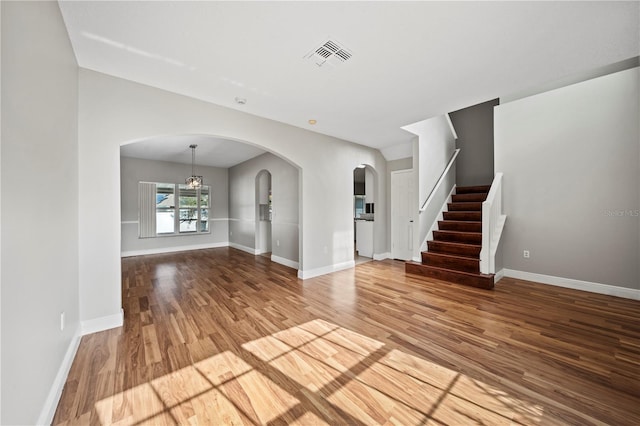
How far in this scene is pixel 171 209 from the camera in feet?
24.8

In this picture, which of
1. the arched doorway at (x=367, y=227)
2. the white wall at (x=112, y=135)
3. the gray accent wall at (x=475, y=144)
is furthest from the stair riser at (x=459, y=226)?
the white wall at (x=112, y=135)

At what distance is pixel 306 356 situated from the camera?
2109 mm

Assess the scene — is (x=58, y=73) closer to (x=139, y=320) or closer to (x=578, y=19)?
(x=139, y=320)

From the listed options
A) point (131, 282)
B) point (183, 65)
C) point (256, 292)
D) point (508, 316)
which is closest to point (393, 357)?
Result: point (508, 316)

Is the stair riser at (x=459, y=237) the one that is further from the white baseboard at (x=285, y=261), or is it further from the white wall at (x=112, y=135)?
the white wall at (x=112, y=135)

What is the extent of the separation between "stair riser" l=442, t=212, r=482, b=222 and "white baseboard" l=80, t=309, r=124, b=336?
5.89 meters

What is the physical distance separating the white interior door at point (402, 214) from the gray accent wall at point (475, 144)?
1.86 meters

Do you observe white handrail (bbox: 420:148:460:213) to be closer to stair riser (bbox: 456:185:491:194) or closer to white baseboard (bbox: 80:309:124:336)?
stair riser (bbox: 456:185:491:194)

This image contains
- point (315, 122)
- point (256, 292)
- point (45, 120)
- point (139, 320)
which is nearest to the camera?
point (45, 120)

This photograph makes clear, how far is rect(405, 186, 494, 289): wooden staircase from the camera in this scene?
407cm

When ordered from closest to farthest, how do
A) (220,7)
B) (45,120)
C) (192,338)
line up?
(45,120)
(220,7)
(192,338)

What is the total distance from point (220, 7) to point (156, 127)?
1.73 metres

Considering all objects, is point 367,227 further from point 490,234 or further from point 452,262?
point 490,234

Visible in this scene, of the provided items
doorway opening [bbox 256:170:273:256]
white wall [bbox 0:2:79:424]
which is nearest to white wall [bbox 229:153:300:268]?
doorway opening [bbox 256:170:273:256]
